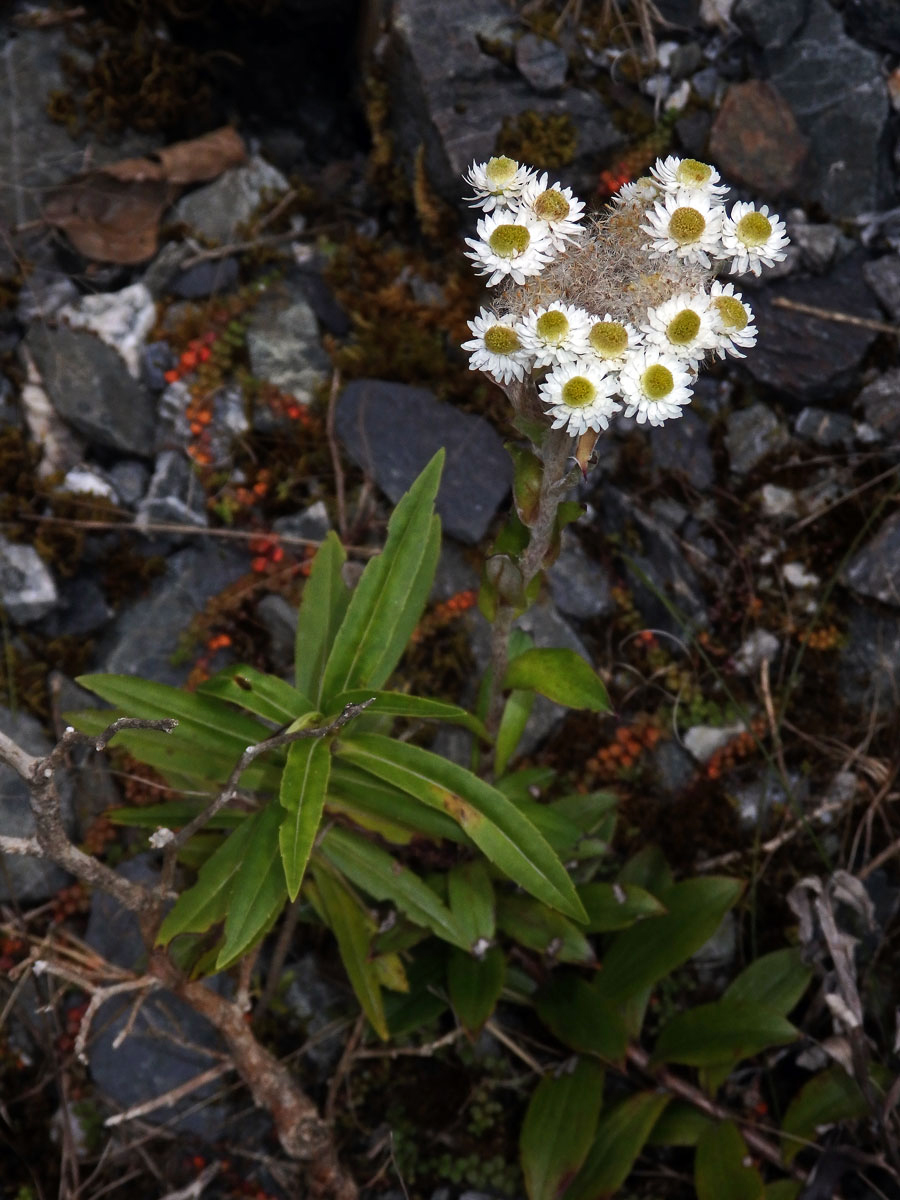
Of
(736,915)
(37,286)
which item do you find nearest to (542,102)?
(37,286)

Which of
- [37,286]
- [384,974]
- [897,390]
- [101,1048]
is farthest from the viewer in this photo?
[37,286]

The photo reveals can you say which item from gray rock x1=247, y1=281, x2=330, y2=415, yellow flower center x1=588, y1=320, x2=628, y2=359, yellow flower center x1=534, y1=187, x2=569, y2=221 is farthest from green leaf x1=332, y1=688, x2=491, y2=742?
gray rock x1=247, y1=281, x2=330, y2=415

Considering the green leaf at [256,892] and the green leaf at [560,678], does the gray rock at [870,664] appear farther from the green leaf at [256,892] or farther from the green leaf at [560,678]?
the green leaf at [256,892]

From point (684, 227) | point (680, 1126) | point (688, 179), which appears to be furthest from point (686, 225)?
point (680, 1126)

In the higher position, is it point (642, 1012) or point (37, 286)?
point (37, 286)

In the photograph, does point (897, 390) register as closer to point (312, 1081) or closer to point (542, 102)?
point (542, 102)

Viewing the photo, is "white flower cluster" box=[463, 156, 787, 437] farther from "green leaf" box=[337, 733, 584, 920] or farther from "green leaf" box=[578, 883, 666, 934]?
"green leaf" box=[578, 883, 666, 934]

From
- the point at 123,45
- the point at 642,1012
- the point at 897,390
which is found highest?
the point at 123,45
